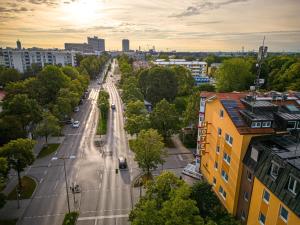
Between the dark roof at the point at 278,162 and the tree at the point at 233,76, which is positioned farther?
the tree at the point at 233,76

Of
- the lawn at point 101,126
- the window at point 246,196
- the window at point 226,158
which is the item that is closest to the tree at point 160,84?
the lawn at point 101,126

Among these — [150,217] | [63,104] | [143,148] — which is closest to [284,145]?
[150,217]

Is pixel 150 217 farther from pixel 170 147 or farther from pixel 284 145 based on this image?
pixel 170 147

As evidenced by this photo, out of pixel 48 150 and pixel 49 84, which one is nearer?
pixel 48 150

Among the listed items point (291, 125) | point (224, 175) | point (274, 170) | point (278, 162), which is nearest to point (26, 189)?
point (224, 175)

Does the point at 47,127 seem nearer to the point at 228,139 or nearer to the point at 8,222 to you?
the point at 8,222

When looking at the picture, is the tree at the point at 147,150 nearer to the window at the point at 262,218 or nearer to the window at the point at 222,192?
the window at the point at 222,192
